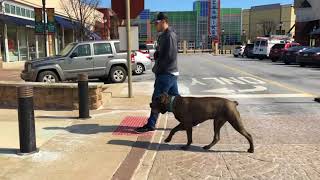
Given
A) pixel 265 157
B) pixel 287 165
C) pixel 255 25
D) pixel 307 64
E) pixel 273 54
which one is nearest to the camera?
pixel 287 165

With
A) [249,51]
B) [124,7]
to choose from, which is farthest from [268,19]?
[124,7]

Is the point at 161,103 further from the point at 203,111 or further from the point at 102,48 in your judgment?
the point at 102,48

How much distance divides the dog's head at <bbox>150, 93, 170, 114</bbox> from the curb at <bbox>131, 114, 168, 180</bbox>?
0.56 metres

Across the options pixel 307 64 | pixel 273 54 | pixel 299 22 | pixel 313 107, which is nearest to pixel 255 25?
pixel 299 22

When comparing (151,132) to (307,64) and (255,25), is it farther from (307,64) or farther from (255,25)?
(255,25)

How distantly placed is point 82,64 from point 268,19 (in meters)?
107

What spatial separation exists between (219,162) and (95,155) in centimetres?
172

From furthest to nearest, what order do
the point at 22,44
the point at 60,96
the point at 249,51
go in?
the point at 249,51
the point at 22,44
the point at 60,96

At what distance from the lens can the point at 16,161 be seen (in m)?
6.68

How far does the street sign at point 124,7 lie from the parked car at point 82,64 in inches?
206

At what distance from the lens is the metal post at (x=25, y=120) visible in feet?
22.6

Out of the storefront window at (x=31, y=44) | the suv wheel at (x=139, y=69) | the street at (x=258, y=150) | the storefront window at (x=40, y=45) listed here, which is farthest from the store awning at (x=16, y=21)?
the street at (x=258, y=150)

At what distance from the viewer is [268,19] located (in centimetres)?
11981

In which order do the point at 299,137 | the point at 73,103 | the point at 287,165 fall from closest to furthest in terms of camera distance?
the point at 287,165, the point at 299,137, the point at 73,103
